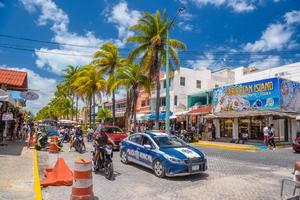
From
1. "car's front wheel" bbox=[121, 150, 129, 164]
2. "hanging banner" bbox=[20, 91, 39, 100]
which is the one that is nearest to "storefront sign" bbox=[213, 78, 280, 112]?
"car's front wheel" bbox=[121, 150, 129, 164]

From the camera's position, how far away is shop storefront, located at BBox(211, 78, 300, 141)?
2634 centimetres

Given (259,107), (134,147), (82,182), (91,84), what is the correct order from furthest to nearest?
(91,84)
(259,107)
(134,147)
(82,182)

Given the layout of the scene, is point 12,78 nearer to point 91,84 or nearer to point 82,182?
point 82,182

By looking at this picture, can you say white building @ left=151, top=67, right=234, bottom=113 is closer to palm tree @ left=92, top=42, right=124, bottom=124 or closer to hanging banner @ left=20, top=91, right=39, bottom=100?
palm tree @ left=92, top=42, right=124, bottom=124

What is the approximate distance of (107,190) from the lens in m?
8.73

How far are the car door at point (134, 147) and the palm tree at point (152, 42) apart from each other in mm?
16270

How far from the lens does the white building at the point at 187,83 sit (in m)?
44.4

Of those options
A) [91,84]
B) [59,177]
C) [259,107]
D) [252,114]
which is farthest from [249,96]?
[91,84]

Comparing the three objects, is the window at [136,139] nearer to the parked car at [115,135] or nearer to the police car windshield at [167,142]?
the police car windshield at [167,142]

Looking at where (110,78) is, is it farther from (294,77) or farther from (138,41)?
(294,77)

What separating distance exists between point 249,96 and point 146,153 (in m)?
19.5

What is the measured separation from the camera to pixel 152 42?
28891 millimetres

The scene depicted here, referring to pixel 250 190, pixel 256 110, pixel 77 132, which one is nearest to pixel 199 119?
pixel 256 110

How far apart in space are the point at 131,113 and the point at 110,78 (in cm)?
510
